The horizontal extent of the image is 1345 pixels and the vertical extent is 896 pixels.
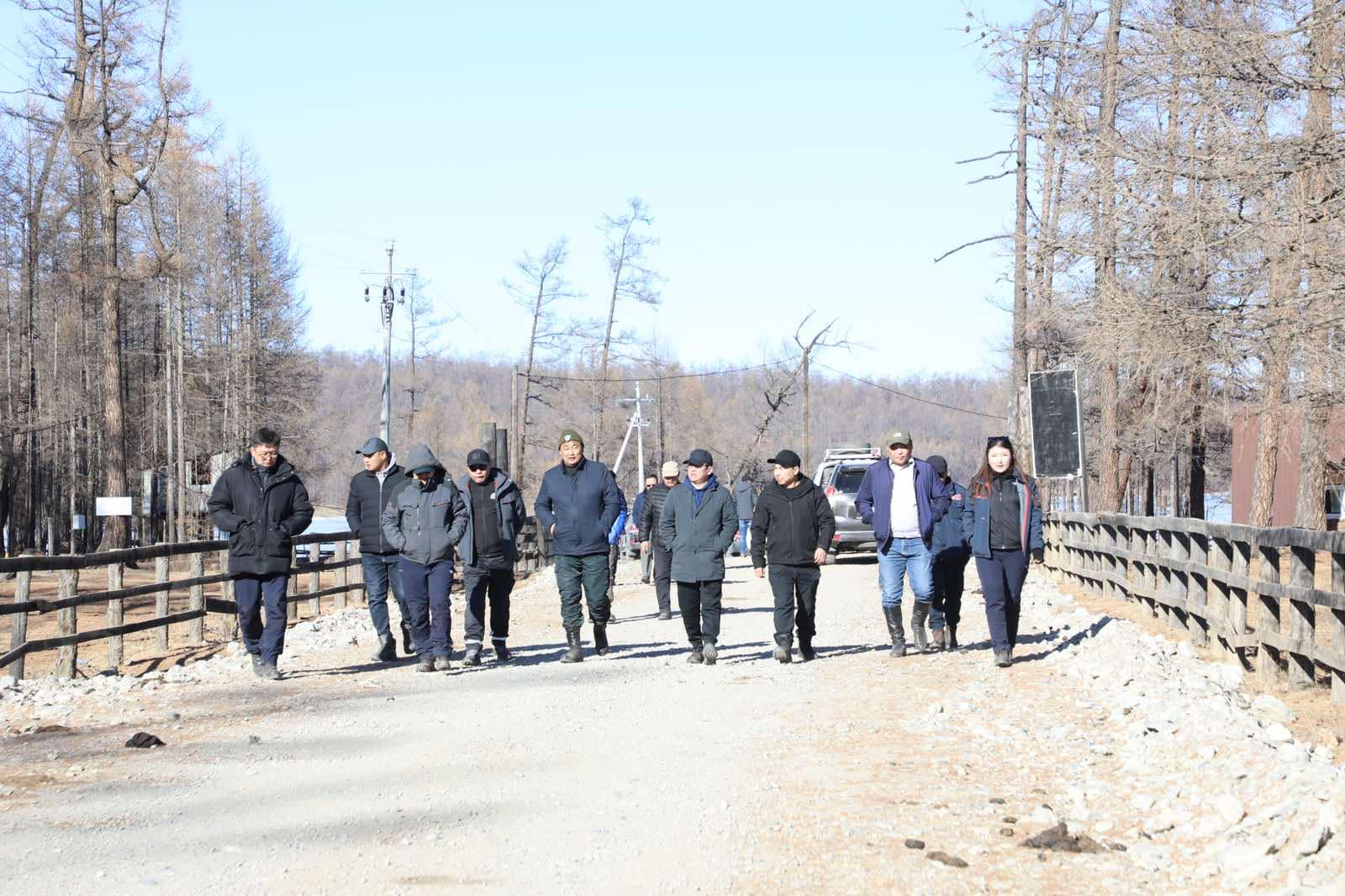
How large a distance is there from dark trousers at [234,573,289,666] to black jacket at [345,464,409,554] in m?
1.12

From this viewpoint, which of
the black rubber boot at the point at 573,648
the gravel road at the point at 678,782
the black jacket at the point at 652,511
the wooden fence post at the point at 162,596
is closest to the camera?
the gravel road at the point at 678,782

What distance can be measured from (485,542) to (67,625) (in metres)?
3.73

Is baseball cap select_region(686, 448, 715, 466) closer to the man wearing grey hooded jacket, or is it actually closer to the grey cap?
the man wearing grey hooded jacket

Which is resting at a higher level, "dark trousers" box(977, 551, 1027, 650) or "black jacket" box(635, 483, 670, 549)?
"black jacket" box(635, 483, 670, 549)

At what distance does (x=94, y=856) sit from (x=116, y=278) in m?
31.8

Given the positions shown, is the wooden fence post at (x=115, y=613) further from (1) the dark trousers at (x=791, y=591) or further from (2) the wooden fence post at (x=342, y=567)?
(1) the dark trousers at (x=791, y=591)

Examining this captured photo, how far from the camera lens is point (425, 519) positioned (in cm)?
1258

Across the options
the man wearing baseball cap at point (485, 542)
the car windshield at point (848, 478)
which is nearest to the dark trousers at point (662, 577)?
the man wearing baseball cap at point (485, 542)

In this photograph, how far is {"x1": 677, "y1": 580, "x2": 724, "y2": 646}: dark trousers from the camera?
41.8ft

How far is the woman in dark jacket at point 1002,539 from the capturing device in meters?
12.2

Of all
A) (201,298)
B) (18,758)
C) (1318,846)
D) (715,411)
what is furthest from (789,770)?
(715,411)

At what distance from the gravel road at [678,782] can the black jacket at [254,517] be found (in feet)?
3.27

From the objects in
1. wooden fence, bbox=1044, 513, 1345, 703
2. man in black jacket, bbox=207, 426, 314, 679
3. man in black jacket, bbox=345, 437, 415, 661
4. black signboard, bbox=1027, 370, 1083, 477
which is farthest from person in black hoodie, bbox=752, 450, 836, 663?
black signboard, bbox=1027, 370, 1083, 477

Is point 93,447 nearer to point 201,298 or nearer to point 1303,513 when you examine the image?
point 201,298
